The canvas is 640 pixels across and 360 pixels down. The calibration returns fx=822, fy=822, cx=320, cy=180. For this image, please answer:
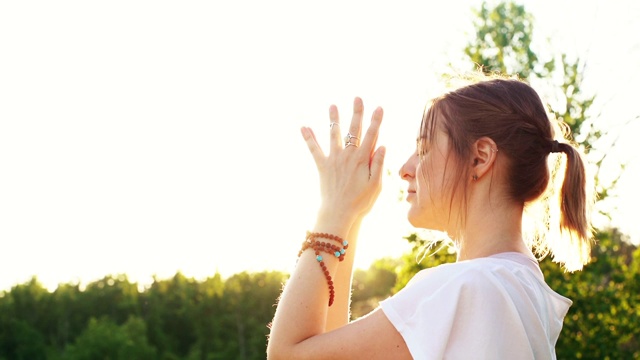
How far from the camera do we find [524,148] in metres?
2.00

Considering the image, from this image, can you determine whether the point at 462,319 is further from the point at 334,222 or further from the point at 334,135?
the point at 334,135

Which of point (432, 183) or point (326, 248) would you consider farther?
point (432, 183)

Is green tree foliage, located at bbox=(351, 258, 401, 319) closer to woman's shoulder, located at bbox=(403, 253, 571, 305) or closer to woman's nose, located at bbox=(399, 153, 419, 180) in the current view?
woman's nose, located at bbox=(399, 153, 419, 180)

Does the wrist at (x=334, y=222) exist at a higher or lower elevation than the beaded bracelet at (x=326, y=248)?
higher

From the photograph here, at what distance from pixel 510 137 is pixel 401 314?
0.54m

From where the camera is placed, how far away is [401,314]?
67.9 inches

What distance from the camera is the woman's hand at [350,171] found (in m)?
1.94

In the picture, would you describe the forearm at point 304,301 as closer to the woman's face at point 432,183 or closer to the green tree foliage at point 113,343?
the woman's face at point 432,183

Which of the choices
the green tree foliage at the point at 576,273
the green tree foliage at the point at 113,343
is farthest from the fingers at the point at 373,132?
the green tree foliage at the point at 113,343

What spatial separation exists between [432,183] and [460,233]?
147 millimetres

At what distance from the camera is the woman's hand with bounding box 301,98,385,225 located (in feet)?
6.35

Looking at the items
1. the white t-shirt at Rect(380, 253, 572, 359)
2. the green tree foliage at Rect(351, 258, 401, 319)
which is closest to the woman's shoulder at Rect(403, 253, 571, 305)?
the white t-shirt at Rect(380, 253, 572, 359)

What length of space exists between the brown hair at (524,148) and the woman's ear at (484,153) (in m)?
0.01

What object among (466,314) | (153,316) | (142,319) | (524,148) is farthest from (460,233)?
(142,319)
